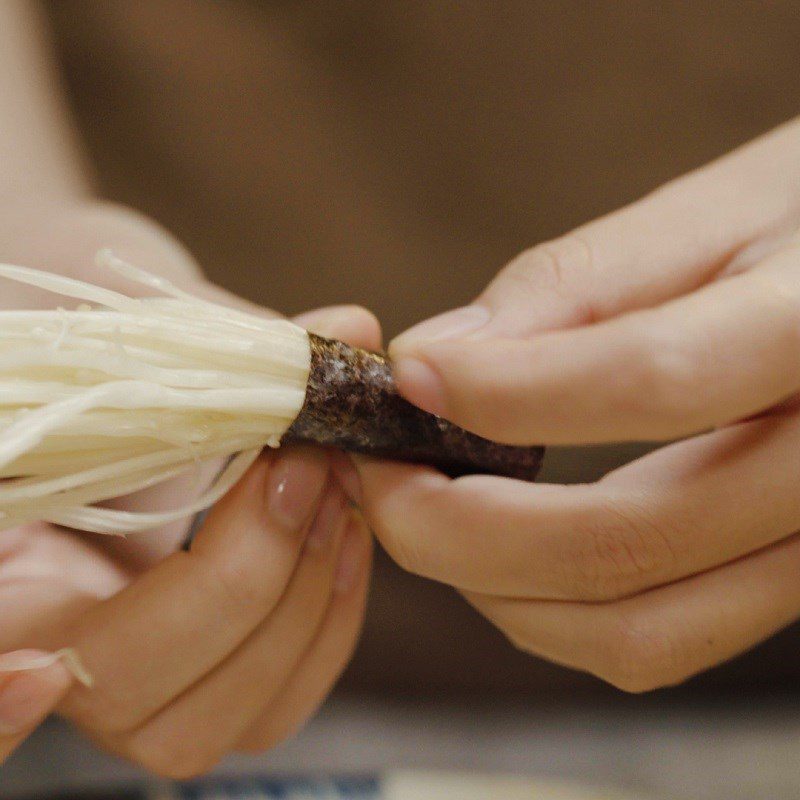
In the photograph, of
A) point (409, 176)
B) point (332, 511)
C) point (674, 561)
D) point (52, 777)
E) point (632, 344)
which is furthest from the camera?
point (409, 176)

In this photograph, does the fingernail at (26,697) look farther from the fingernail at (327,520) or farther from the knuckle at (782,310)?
the knuckle at (782,310)

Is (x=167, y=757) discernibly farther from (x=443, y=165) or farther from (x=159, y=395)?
(x=443, y=165)

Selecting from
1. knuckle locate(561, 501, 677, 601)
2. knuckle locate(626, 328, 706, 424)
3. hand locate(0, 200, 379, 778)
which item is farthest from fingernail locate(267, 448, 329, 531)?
knuckle locate(626, 328, 706, 424)

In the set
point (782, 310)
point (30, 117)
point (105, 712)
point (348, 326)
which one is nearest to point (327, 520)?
point (348, 326)

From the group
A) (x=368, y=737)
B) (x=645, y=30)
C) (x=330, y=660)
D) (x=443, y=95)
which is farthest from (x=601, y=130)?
(x=368, y=737)

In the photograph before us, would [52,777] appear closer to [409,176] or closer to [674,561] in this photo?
[674,561]

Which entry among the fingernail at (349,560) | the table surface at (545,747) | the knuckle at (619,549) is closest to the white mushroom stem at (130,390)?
the fingernail at (349,560)

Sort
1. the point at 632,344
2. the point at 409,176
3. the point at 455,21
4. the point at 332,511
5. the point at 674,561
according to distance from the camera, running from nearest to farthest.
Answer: the point at 632,344, the point at 674,561, the point at 332,511, the point at 455,21, the point at 409,176
